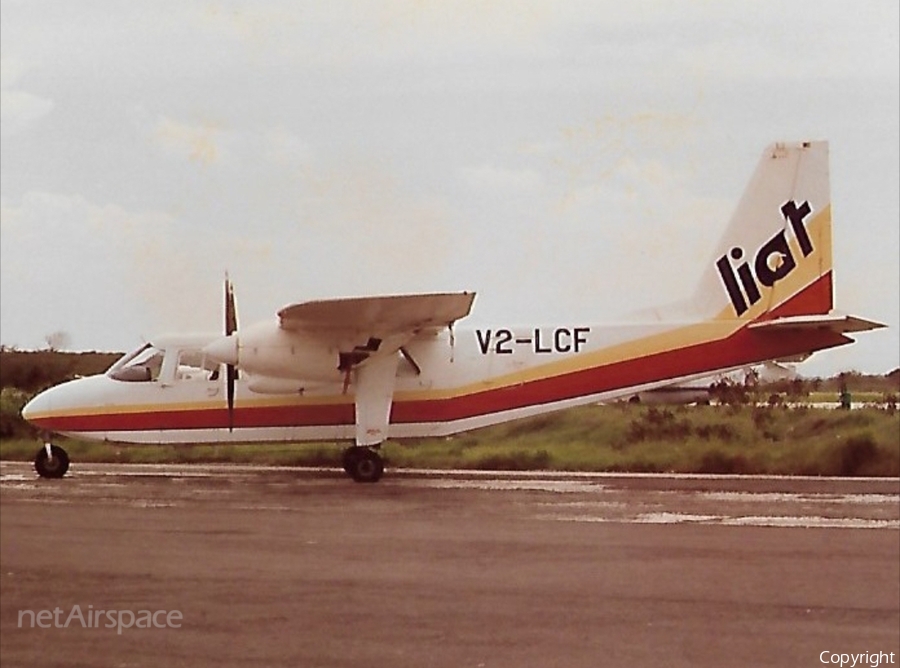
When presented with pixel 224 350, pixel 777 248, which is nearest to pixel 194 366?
pixel 224 350

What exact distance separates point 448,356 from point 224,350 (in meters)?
1.60

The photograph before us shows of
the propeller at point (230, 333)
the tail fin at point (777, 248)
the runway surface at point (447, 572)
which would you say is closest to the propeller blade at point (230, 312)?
the propeller at point (230, 333)

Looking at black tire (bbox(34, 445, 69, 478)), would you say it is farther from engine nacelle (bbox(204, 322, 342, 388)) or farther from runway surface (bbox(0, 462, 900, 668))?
engine nacelle (bbox(204, 322, 342, 388))

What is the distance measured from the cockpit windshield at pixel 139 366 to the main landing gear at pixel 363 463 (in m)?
1.51

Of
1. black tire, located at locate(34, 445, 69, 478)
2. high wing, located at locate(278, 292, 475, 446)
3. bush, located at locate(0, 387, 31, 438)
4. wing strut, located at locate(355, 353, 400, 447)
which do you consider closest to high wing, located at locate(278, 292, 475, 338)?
high wing, located at locate(278, 292, 475, 446)

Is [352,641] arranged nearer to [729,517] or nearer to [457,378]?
[729,517]

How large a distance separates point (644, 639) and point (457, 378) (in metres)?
3.92

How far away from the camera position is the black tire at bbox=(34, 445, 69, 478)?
6961 mm

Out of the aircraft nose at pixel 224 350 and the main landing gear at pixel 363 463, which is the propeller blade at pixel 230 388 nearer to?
the aircraft nose at pixel 224 350

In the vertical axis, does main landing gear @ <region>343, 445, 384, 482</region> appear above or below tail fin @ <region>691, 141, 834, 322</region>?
below

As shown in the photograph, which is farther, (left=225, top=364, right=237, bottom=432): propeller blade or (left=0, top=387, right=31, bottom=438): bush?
(left=225, top=364, right=237, bottom=432): propeller blade

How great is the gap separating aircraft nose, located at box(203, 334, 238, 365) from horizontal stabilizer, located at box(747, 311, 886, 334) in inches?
139

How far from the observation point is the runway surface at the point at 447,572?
4852 mm

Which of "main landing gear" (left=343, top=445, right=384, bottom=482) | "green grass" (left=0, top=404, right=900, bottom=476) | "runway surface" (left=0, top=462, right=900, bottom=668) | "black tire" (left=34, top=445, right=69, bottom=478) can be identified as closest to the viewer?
"runway surface" (left=0, top=462, right=900, bottom=668)
